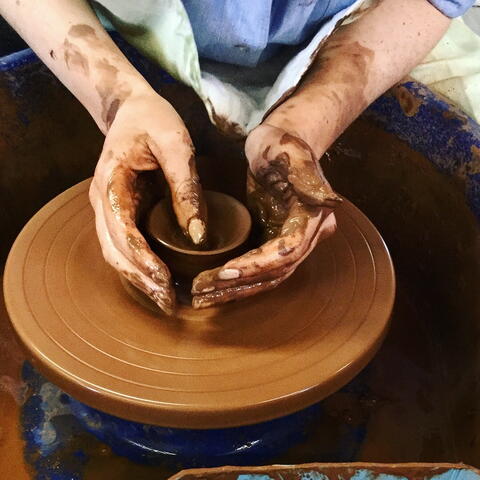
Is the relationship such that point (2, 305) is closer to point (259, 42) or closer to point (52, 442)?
point (52, 442)

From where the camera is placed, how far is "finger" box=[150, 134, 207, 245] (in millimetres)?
943

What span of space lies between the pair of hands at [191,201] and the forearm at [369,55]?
22 centimetres

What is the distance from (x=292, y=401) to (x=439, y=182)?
741 millimetres

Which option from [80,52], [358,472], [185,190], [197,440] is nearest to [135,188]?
[185,190]

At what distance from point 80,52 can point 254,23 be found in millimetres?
351

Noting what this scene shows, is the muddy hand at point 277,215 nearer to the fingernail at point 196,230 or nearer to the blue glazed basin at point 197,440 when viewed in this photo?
the fingernail at point 196,230

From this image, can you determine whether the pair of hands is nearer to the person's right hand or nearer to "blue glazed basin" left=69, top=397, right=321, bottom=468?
the person's right hand

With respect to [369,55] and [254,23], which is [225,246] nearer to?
[254,23]

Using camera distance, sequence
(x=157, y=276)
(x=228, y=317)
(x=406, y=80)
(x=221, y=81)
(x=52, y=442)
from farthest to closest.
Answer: (x=406, y=80) < (x=221, y=81) < (x=52, y=442) < (x=228, y=317) < (x=157, y=276)

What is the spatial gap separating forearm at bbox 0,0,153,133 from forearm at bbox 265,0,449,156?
0.35 meters

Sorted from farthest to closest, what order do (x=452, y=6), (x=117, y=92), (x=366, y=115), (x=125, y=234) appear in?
1. (x=366, y=115)
2. (x=452, y=6)
3. (x=117, y=92)
4. (x=125, y=234)

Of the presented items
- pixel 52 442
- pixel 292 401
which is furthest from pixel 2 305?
pixel 292 401

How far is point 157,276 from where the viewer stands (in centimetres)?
85

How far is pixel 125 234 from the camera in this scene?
0.87 meters
